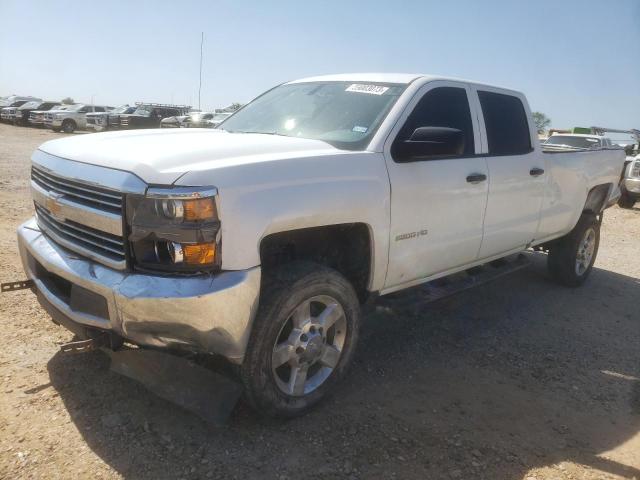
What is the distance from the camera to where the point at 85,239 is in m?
2.76

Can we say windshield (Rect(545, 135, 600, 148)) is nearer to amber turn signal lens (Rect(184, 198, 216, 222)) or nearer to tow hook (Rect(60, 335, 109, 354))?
amber turn signal lens (Rect(184, 198, 216, 222))

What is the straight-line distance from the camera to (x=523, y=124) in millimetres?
4711

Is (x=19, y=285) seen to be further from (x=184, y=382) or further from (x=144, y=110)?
(x=144, y=110)

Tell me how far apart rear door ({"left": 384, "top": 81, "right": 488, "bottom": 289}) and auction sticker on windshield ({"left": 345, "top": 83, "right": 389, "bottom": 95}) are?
250mm

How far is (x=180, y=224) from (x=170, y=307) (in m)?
0.37

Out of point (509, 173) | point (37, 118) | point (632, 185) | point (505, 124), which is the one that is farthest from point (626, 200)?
point (37, 118)

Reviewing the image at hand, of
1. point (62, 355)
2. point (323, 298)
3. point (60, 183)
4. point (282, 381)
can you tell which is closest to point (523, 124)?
point (323, 298)

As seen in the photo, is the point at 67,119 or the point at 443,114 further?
the point at 67,119

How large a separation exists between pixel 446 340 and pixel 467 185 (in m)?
1.35

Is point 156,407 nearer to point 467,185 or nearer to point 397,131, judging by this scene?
point 397,131

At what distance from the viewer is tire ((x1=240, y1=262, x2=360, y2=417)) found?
8.86 ft

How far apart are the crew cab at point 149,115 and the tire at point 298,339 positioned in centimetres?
2766

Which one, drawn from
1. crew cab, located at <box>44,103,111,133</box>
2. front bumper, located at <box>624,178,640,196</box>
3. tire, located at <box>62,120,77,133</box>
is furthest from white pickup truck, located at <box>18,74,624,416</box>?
tire, located at <box>62,120,77,133</box>

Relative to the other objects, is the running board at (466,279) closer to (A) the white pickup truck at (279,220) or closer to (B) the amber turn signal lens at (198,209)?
(A) the white pickup truck at (279,220)
